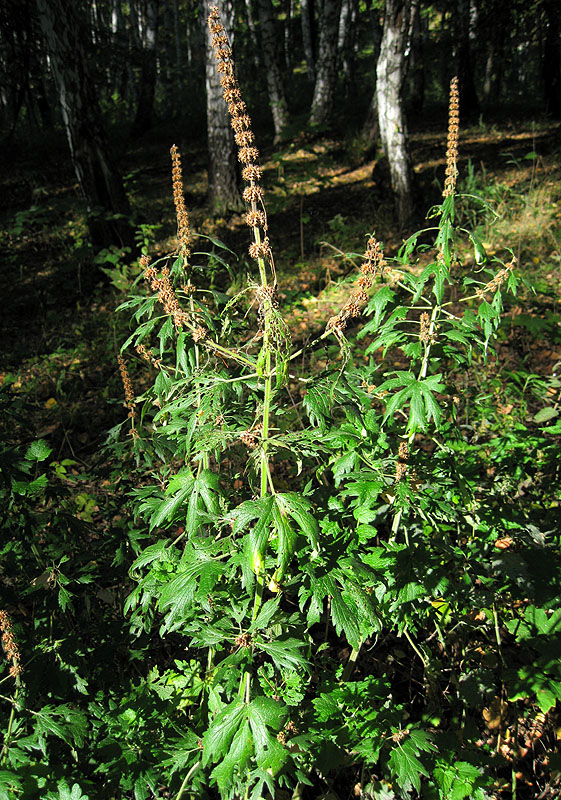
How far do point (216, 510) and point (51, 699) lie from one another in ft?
3.22

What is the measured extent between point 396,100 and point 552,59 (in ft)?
22.8

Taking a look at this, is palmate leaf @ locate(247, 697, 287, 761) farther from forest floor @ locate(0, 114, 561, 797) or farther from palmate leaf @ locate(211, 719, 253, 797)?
forest floor @ locate(0, 114, 561, 797)

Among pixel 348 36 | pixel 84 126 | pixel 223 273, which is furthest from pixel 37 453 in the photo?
pixel 348 36

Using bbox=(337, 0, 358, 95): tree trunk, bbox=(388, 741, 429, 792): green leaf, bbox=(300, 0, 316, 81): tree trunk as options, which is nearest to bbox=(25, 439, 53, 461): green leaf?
bbox=(388, 741, 429, 792): green leaf

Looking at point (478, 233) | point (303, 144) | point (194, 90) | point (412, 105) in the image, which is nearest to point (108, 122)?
point (194, 90)

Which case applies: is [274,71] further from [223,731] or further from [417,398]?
[223,731]

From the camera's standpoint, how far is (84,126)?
222 inches

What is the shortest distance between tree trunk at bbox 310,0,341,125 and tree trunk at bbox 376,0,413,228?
219 inches

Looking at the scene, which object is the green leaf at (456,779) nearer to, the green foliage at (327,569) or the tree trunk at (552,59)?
the green foliage at (327,569)

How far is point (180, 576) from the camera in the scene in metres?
1.48

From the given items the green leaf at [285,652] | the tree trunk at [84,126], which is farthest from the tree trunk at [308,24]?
the green leaf at [285,652]

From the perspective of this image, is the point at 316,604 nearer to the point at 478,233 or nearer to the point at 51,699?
the point at 51,699

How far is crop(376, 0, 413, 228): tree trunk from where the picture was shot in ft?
19.6

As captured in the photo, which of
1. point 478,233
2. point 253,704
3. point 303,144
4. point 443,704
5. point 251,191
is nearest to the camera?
point 251,191
